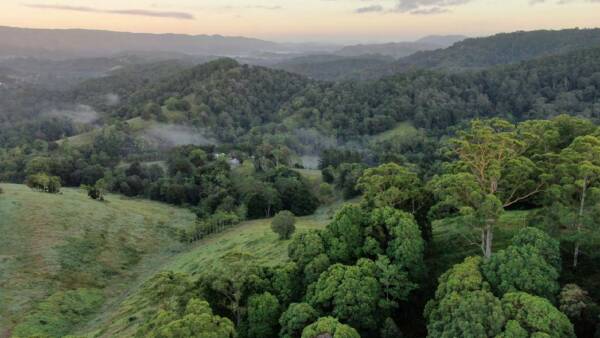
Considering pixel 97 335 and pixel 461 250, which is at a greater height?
pixel 461 250

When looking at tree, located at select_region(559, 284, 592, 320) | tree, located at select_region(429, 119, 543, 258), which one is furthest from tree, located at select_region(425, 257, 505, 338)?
tree, located at select_region(559, 284, 592, 320)

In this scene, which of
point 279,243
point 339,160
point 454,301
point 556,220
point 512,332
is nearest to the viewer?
point 512,332

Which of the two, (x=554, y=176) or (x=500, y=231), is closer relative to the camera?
(x=554, y=176)

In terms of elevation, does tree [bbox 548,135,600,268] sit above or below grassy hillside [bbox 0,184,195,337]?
above

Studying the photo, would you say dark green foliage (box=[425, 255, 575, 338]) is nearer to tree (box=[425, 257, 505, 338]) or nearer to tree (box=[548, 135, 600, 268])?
tree (box=[425, 257, 505, 338])

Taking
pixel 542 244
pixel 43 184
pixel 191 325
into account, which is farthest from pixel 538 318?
pixel 43 184

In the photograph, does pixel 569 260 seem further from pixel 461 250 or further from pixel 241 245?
pixel 241 245

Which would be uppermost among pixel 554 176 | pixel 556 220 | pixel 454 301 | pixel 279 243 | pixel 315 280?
pixel 554 176

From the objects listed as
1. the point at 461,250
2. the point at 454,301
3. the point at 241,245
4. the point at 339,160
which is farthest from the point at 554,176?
the point at 339,160
